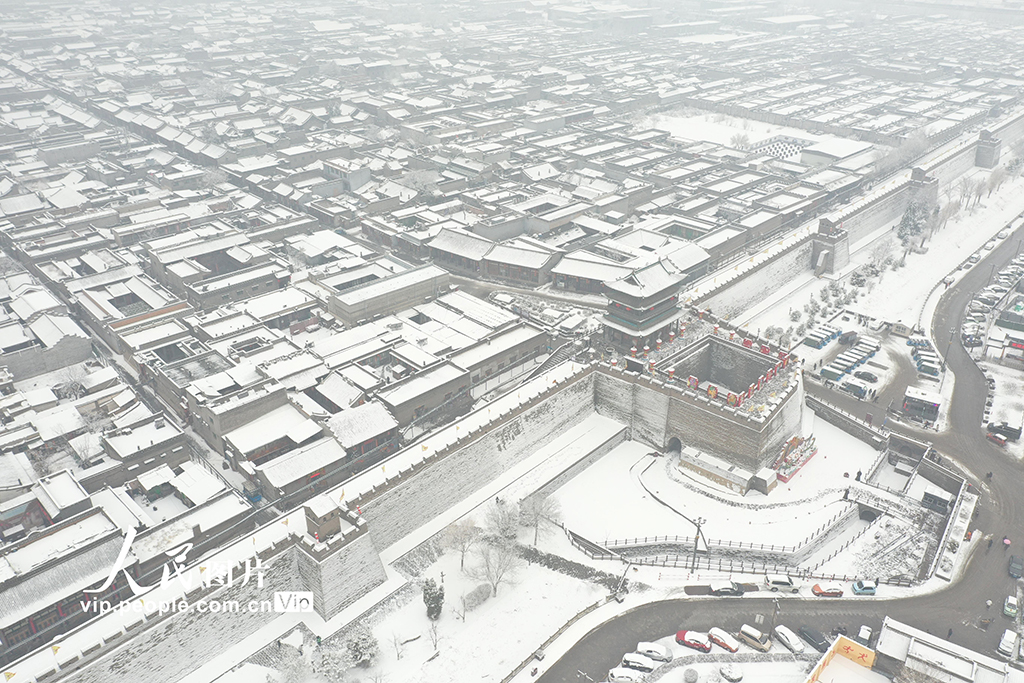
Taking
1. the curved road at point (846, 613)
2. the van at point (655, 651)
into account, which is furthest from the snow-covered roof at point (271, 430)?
the van at point (655, 651)

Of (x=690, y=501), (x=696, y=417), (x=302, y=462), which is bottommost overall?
(x=690, y=501)

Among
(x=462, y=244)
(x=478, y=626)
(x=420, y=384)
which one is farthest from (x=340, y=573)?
(x=462, y=244)

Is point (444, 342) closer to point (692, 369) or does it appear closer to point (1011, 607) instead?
point (692, 369)

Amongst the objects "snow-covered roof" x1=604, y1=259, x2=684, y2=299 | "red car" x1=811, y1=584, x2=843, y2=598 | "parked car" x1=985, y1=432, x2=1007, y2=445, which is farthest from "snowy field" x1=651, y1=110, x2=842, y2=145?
"red car" x1=811, y1=584, x2=843, y2=598

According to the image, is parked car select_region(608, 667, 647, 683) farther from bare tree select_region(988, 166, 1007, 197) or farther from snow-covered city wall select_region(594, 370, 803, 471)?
bare tree select_region(988, 166, 1007, 197)

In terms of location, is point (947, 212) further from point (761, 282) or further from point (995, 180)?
point (761, 282)
